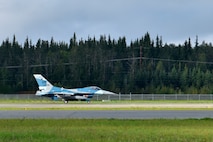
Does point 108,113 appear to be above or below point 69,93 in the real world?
below

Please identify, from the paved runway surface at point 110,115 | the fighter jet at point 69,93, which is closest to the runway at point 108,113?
the paved runway surface at point 110,115

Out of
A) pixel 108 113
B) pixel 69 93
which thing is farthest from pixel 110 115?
pixel 69 93

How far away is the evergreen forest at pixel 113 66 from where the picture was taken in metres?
114

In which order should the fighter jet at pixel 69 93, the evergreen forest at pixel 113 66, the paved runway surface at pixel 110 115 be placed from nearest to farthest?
1. the paved runway surface at pixel 110 115
2. the fighter jet at pixel 69 93
3. the evergreen forest at pixel 113 66

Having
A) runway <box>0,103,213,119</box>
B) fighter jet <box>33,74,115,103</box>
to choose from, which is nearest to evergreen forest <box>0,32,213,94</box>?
fighter jet <box>33,74,115,103</box>

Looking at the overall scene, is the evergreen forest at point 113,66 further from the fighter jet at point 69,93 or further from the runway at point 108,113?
the runway at point 108,113

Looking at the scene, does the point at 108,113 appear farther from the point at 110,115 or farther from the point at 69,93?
the point at 69,93

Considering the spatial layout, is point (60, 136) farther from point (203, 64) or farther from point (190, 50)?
point (190, 50)

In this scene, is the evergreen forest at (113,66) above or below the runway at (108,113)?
above

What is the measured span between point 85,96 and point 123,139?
5707 centimetres

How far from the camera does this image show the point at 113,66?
134 meters

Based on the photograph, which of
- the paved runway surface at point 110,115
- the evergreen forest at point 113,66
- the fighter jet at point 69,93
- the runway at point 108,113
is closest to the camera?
the paved runway surface at point 110,115

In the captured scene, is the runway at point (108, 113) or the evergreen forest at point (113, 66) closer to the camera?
the runway at point (108, 113)

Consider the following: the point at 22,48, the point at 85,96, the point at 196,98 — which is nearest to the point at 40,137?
the point at 85,96
